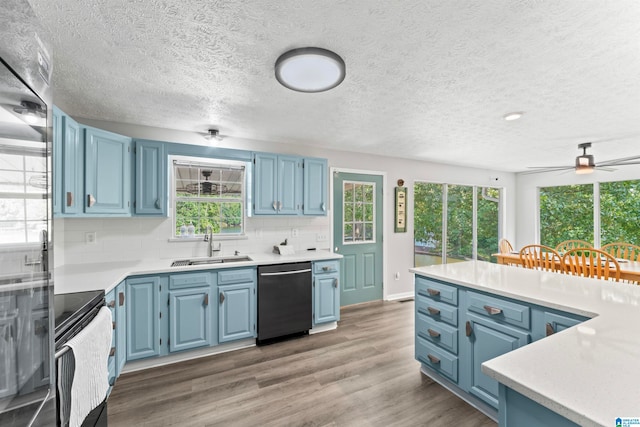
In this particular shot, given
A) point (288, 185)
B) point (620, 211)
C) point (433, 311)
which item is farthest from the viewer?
point (620, 211)

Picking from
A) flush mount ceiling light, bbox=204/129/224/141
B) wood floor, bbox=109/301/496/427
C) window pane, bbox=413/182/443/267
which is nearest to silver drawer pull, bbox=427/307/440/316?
wood floor, bbox=109/301/496/427

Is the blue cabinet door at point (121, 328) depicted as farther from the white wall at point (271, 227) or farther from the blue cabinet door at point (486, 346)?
the blue cabinet door at point (486, 346)

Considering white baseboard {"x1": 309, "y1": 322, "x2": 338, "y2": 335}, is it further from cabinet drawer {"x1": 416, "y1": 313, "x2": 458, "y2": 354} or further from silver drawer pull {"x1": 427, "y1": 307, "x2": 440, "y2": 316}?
silver drawer pull {"x1": 427, "y1": 307, "x2": 440, "y2": 316}

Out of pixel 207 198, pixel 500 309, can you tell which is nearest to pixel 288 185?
pixel 207 198

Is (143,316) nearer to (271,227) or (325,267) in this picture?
(271,227)

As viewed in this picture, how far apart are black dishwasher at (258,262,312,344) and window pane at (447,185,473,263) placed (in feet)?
11.3

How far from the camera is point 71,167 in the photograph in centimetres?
209

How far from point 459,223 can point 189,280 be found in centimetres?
500

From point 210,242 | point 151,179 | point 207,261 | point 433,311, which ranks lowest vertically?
point 433,311

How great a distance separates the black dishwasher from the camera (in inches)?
112

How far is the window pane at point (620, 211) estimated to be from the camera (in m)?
4.75

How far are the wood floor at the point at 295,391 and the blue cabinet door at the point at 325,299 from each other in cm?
31

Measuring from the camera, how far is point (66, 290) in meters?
1.75

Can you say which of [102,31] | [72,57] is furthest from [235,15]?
[72,57]
